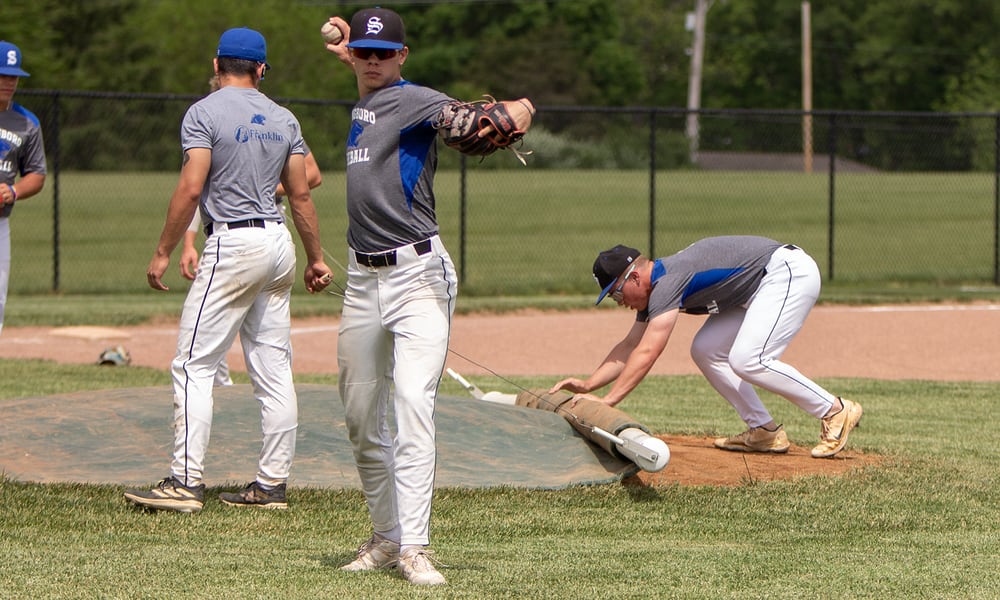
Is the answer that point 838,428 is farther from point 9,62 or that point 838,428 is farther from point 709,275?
point 9,62

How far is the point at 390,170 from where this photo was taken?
4.93 m

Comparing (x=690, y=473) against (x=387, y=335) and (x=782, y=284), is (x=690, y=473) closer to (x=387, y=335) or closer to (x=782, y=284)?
(x=782, y=284)

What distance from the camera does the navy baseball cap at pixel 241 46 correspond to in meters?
6.11

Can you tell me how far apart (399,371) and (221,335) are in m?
1.47

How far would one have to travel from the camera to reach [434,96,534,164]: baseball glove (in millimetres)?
4598

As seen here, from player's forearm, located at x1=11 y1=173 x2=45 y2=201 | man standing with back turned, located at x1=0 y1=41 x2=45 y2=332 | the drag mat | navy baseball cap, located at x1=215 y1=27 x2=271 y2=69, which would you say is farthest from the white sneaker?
player's forearm, located at x1=11 y1=173 x2=45 y2=201

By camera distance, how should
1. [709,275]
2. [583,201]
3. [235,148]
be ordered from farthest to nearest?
1. [583,201]
2. [709,275]
3. [235,148]

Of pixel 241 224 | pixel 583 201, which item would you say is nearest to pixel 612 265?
pixel 241 224

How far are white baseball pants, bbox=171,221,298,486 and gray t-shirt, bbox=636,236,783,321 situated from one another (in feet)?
6.44

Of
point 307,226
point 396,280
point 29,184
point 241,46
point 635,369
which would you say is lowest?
point 635,369

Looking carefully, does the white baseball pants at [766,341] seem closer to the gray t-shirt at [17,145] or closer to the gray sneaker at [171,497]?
the gray sneaker at [171,497]

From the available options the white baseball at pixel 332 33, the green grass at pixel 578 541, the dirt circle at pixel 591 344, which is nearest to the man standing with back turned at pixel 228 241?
the green grass at pixel 578 541

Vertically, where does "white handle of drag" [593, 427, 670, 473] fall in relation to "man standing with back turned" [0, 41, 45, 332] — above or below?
below

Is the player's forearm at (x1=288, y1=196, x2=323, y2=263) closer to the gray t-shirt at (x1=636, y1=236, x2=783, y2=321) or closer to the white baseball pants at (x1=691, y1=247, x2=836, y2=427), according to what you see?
the gray t-shirt at (x1=636, y1=236, x2=783, y2=321)
